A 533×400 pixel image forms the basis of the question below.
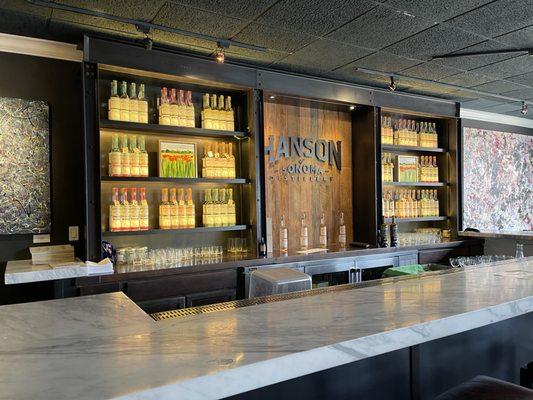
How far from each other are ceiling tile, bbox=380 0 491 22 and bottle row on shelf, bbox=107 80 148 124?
1962mm

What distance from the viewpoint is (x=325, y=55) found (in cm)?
367

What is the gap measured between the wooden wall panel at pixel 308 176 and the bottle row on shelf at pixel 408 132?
42 cm

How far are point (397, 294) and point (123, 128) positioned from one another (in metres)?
2.56

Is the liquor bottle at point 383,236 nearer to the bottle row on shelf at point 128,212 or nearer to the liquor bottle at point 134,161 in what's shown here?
the bottle row on shelf at point 128,212

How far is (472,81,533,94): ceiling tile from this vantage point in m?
4.70

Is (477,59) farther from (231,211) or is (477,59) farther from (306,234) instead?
(231,211)

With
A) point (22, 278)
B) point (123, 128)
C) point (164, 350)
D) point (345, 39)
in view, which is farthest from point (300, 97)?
point (164, 350)

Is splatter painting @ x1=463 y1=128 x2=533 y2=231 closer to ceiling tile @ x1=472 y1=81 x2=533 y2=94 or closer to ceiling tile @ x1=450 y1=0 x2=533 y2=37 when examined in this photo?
ceiling tile @ x1=472 y1=81 x2=533 y2=94

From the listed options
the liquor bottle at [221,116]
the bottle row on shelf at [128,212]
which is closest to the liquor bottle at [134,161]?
the bottle row on shelf at [128,212]

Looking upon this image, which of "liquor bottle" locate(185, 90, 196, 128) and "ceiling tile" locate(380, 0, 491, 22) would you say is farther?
"liquor bottle" locate(185, 90, 196, 128)

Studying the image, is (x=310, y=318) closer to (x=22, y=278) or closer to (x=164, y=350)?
(x=164, y=350)

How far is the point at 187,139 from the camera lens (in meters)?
3.70

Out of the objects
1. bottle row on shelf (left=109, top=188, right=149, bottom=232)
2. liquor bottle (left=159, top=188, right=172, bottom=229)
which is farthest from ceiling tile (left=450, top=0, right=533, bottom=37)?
bottle row on shelf (left=109, top=188, right=149, bottom=232)

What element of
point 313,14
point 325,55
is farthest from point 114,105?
point 325,55
